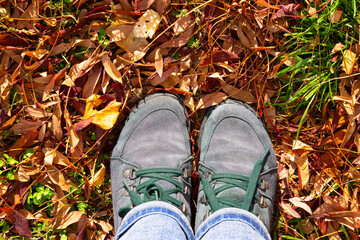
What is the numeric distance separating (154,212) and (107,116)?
1.49ft

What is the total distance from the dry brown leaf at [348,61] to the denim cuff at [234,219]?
0.72m

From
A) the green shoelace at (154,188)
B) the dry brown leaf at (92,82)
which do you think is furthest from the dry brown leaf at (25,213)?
the dry brown leaf at (92,82)

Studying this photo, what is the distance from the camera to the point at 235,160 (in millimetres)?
1410

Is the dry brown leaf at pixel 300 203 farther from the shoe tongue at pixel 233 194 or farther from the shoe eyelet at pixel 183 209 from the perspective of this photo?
the shoe eyelet at pixel 183 209

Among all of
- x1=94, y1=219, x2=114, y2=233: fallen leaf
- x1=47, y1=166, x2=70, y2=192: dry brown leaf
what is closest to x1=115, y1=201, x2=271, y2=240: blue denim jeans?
x1=94, y1=219, x2=114, y2=233: fallen leaf

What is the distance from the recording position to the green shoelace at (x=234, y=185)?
128 centimetres

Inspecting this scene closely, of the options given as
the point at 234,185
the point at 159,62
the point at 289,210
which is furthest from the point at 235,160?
the point at 159,62

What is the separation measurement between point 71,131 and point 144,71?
0.41 metres

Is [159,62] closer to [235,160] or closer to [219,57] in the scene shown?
[219,57]

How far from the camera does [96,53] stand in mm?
1341

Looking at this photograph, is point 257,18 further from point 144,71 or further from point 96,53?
point 96,53

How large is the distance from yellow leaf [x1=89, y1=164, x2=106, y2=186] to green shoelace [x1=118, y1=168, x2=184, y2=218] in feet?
0.42

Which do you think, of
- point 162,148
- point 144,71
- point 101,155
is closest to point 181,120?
point 162,148

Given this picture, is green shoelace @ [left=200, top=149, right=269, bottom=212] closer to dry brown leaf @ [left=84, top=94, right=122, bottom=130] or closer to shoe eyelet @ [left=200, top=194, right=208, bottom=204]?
shoe eyelet @ [left=200, top=194, right=208, bottom=204]
